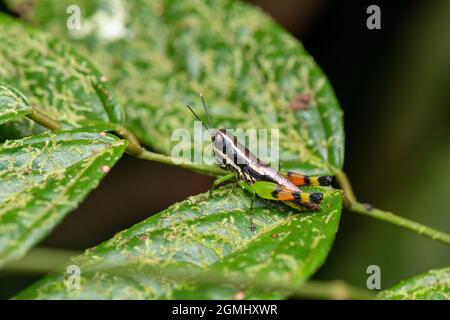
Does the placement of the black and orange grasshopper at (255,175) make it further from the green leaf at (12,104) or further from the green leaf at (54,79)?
the green leaf at (12,104)

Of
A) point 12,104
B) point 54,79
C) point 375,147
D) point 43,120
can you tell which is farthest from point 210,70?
point 375,147

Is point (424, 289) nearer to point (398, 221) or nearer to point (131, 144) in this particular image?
point (398, 221)

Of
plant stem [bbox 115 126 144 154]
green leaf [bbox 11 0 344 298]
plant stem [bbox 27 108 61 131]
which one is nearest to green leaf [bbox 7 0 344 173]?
green leaf [bbox 11 0 344 298]

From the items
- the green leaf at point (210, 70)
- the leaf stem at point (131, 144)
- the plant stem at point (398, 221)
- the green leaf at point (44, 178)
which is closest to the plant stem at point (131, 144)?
the leaf stem at point (131, 144)

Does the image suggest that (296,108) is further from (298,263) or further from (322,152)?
(298,263)
